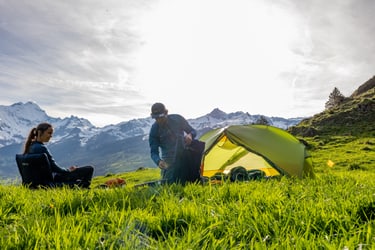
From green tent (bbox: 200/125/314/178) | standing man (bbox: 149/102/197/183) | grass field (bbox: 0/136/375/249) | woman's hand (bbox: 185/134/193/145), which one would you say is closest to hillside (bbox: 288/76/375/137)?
green tent (bbox: 200/125/314/178)

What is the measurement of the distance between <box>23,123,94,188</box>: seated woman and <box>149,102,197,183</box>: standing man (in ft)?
7.79

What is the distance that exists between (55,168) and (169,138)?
3796 mm

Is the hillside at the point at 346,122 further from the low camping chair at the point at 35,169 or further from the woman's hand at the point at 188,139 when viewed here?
the low camping chair at the point at 35,169

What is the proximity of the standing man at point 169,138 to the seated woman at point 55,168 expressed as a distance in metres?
2.38

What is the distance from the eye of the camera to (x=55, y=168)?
9914 millimetres

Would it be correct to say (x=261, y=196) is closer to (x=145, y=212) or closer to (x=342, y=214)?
(x=342, y=214)

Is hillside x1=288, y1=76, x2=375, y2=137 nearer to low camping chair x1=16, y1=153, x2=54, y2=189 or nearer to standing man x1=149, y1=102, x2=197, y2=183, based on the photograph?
standing man x1=149, y1=102, x2=197, y2=183

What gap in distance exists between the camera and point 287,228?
317cm

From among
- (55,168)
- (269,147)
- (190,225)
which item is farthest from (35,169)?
(269,147)

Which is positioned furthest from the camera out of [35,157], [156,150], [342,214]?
[156,150]

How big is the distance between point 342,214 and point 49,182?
27.0 feet

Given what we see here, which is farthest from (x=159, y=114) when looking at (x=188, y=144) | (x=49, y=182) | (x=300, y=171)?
(x=300, y=171)

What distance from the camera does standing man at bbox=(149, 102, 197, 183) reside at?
9.95 m

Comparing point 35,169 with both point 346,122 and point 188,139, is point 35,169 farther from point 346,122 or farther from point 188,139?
point 346,122
